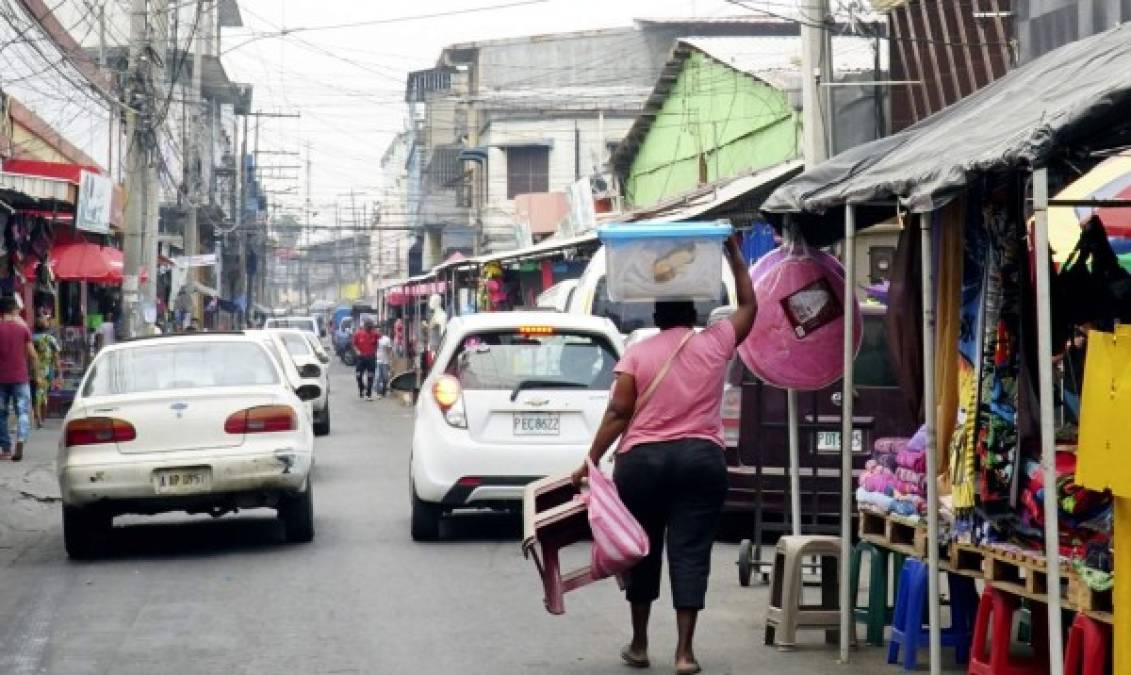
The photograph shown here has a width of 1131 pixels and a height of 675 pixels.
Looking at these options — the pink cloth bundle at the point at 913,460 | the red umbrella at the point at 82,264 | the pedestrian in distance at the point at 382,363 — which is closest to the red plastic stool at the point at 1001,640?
the pink cloth bundle at the point at 913,460

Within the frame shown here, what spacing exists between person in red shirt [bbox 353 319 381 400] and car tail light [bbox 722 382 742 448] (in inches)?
1239

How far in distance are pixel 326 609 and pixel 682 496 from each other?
116 inches

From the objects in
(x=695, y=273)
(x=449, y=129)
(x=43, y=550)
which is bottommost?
(x=43, y=550)

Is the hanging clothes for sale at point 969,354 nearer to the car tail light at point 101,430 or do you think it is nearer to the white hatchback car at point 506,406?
the white hatchback car at point 506,406

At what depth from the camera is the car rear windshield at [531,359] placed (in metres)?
14.0

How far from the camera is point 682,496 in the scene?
8891mm

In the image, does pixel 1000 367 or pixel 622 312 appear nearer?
pixel 1000 367

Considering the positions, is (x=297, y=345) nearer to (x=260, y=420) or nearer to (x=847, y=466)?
(x=260, y=420)

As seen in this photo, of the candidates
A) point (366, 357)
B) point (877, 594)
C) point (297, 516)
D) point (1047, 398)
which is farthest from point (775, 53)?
point (1047, 398)

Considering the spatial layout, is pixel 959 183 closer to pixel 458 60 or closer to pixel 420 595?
pixel 420 595

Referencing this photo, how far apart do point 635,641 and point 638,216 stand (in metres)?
26.7

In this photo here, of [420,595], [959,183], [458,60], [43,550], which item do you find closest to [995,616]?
[959,183]

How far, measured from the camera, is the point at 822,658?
372 inches

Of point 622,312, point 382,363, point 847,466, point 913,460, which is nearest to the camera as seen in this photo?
point 913,460
